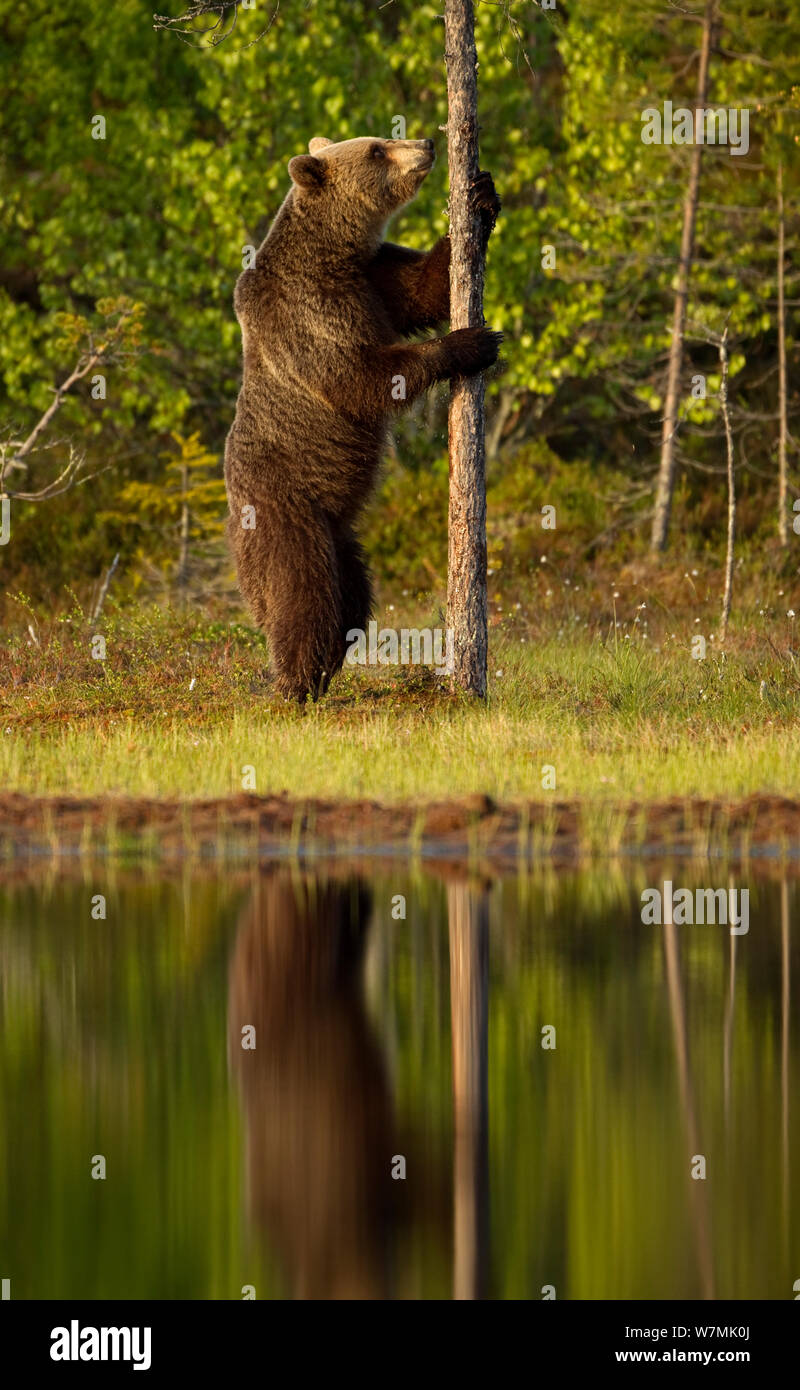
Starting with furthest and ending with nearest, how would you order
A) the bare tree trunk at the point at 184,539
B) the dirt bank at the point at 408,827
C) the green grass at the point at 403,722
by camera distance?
the bare tree trunk at the point at 184,539 < the green grass at the point at 403,722 < the dirt bank at the point at 408,827

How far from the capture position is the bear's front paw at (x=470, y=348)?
13.1 m

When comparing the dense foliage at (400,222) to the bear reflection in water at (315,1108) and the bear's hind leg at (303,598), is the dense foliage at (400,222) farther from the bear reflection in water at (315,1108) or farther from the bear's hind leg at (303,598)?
the bear reflection in water at (315,1108)

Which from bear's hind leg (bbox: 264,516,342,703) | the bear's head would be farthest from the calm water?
the bear's head

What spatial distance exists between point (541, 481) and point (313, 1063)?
17.5 meters

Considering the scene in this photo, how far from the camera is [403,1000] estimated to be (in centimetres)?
744

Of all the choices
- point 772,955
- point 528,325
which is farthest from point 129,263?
point 772,955

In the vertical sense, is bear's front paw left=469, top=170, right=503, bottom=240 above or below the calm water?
above

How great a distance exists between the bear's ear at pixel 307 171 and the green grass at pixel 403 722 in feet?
11.0

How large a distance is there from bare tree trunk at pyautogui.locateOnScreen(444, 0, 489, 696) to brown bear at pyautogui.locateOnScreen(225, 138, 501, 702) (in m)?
0.17

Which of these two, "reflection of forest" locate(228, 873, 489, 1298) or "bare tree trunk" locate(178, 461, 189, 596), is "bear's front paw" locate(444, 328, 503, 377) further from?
"bare tree trunk" locate(178, 461, 189, 596)

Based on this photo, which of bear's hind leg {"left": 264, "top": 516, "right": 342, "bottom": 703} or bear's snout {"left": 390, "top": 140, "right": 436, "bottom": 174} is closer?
bear's snout {"left": 390, "top": 140, "right": 436, "bottom": 174}

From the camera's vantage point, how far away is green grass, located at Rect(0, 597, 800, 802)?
11750 millimetres

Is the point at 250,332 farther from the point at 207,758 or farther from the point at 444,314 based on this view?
the point at 207,758

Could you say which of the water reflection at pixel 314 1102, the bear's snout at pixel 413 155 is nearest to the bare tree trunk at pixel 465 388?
the bear's snout at pixel 413 155
